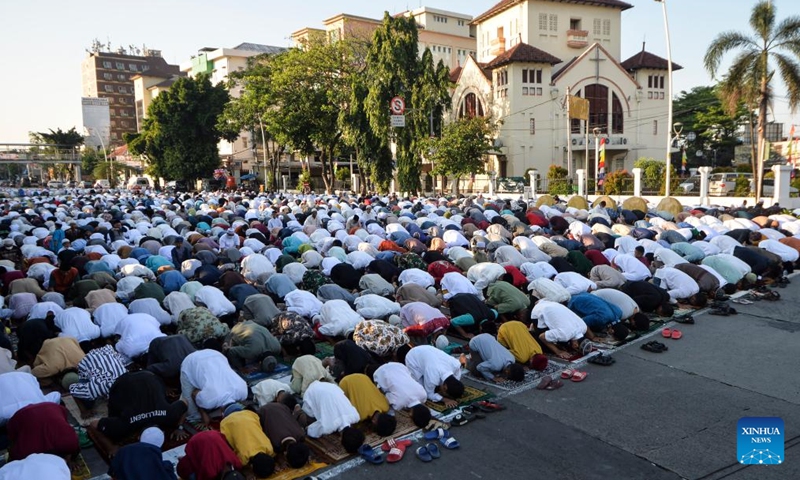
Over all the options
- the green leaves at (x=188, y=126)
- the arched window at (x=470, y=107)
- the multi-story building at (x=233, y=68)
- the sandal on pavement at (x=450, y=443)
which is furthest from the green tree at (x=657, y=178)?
the multi-story building at (x=233, y=68)

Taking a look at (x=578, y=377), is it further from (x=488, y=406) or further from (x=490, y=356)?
(x=488, y=406)

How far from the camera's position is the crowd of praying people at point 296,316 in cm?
573

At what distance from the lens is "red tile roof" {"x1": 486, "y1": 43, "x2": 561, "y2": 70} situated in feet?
113

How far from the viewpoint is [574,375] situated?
24.1 feet

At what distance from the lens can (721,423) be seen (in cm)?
611

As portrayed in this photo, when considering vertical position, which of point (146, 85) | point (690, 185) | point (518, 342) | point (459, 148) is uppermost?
point (146, 85)

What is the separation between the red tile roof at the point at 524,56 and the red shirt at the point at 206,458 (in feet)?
106

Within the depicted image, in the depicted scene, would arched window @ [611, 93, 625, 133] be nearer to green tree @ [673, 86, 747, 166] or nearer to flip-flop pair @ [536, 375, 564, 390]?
green tree @ [673, 86, 747, 166]

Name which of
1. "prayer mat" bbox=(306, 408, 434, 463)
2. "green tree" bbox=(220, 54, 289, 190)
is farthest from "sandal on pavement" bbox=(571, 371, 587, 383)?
"green tree" bbox=(220, 54, 289, 190)

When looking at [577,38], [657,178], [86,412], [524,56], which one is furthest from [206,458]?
[577,38]

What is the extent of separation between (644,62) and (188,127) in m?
30.1

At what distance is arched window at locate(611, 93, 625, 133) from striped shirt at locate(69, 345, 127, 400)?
35.0 metres

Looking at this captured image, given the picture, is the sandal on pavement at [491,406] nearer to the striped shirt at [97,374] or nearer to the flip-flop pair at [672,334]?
the flip-flop pair at [672,334]

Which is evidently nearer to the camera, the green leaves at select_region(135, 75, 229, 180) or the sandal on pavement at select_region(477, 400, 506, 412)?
the sandal on pavement at select_region(477, 400, 506, 412)
